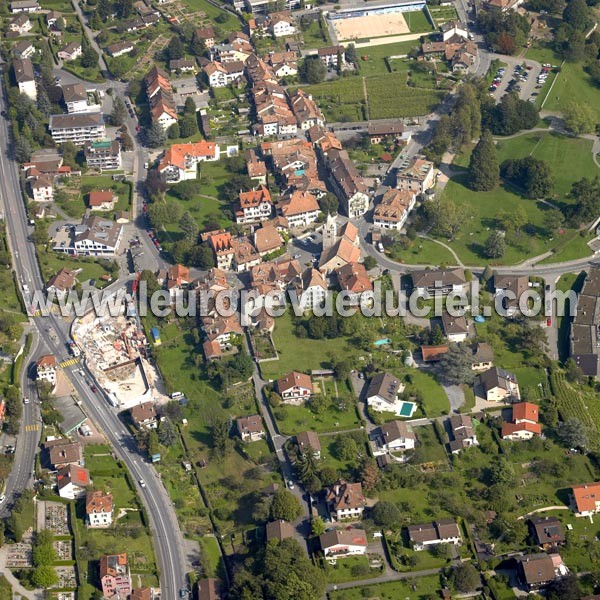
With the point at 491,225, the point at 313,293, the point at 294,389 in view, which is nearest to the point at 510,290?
the point at 491,225

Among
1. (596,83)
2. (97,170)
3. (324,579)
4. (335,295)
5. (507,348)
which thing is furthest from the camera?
(596,83)

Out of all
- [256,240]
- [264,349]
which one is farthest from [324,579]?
[256,240]

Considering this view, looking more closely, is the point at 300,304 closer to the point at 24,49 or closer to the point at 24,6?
the point at 24,49

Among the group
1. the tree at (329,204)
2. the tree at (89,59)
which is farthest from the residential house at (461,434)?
the tree at (89,59)

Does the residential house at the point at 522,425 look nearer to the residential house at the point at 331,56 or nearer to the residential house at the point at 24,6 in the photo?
the residential house at the point at 331,56

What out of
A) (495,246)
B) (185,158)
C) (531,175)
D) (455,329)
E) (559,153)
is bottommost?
(455,329)

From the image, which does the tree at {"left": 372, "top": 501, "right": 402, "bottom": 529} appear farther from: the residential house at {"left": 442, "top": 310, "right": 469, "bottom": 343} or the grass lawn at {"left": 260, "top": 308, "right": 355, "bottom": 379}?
the residential house at {"left": 442, "top": 310, "right": 469, "bottom": 343}

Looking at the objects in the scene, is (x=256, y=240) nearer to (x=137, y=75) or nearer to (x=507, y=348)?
(x=507, y=348)
